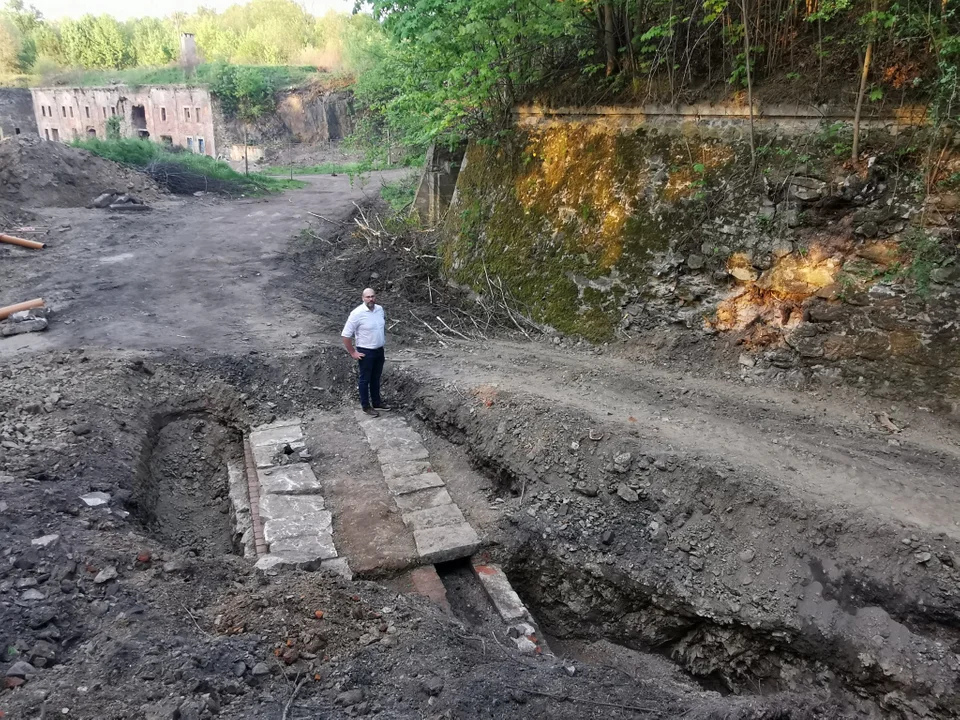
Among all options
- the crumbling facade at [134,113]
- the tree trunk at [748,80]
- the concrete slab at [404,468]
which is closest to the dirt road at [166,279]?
the concrete slab at [404,468]

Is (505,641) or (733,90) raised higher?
(733,90)

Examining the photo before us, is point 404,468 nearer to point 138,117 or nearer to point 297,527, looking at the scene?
point 297,527

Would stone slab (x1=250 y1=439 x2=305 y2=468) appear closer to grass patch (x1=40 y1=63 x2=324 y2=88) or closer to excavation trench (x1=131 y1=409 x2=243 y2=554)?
excavation trench (x1=131 y1=409 x2=243 y2=554)

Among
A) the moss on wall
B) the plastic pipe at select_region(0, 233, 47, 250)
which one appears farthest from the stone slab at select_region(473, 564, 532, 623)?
the plastic pipe at select_region(0, 233, 47, 250)

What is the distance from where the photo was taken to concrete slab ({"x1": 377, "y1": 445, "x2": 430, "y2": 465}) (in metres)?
7.30

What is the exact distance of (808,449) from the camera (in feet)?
20.6

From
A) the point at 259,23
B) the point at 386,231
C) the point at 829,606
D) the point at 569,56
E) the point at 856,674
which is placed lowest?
the point at 856,674

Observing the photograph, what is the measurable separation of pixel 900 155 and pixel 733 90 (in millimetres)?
2337

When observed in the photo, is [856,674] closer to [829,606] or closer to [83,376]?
[829,606]

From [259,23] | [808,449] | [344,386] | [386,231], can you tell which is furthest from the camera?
[259,23]

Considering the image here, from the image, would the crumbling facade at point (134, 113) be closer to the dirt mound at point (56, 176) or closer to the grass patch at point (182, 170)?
the grass patch at point (182, 170)

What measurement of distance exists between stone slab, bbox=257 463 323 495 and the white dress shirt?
1.63m

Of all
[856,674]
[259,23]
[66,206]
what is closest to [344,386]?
[856,674]

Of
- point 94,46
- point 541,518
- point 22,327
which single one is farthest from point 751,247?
point 94,46
